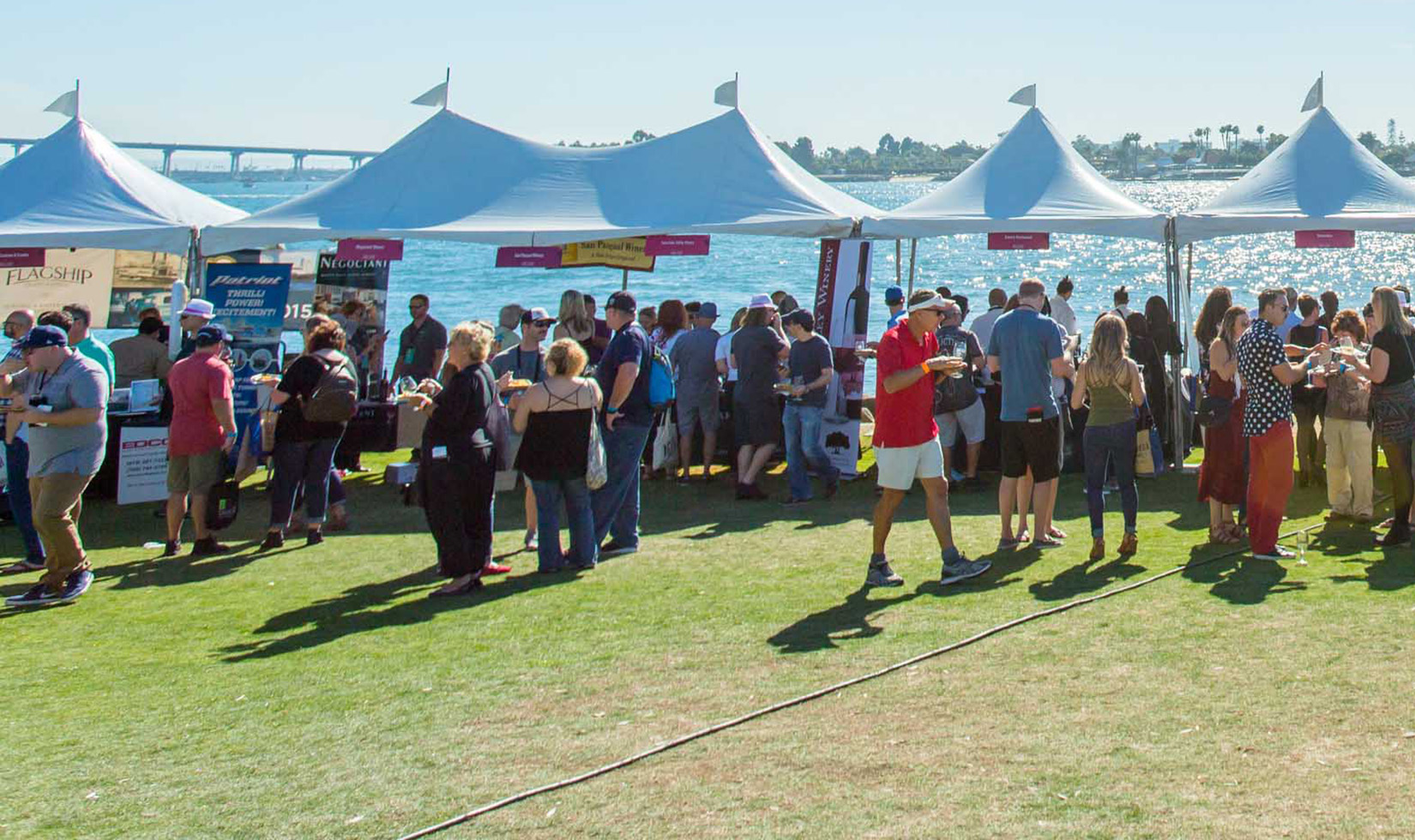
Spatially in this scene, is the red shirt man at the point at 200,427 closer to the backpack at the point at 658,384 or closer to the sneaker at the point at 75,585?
the sneaker at the point at 75,585

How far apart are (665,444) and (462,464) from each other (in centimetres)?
453

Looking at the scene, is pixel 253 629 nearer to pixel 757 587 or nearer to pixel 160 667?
pixel 160 667

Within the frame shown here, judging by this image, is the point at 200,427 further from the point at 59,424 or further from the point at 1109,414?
the point at 1109,414

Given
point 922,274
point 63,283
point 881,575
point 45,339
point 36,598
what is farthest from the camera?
point 922,274

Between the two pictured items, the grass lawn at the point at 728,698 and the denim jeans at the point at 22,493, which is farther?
the denim jeans at the point at 22,493

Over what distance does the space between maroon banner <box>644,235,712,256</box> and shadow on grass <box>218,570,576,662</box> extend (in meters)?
Answer: 5.56

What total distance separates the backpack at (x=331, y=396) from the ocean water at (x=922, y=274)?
97.2 ft

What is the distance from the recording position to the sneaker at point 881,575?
796cm

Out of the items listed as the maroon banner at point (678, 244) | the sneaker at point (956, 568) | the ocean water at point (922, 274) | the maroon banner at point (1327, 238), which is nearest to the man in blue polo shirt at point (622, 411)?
the sneaker at point (956, 568)

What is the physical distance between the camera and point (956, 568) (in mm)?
8031

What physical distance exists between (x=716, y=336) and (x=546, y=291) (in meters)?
51.2

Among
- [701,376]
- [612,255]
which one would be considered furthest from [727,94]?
[701,376]

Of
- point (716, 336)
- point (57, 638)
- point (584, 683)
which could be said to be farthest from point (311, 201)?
point (584, 683)

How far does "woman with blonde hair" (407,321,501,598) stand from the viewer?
26.5 ft
